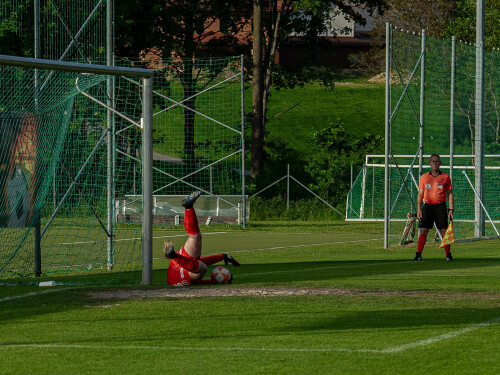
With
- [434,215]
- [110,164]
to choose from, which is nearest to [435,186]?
[434,215]

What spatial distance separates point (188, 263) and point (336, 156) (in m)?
28.1

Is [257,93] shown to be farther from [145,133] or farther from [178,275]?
[178,275]

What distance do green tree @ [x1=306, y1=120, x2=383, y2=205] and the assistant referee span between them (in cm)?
1903

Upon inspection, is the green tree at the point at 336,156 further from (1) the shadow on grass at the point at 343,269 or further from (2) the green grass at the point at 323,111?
(1) the shadow on grass at the point at 343,269

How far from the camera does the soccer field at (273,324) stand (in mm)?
7555

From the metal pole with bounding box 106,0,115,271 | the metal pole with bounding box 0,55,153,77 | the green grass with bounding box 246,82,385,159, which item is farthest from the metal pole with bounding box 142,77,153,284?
the green grass with bounding box 246,82,385,159

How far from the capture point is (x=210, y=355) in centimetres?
787

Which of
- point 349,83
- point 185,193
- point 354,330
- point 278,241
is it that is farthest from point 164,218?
point 349,83

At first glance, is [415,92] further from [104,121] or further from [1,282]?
[1,282]

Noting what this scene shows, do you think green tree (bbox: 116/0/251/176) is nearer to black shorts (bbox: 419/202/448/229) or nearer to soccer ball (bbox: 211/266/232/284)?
black shorts (bbox: 419/202/448/229)

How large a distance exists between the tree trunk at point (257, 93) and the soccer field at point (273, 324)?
23.0 m

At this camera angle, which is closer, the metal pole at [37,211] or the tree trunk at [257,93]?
the metal pole at [37,211]

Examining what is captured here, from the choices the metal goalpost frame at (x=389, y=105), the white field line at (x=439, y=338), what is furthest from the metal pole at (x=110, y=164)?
the white field line at (x=439, y=338)

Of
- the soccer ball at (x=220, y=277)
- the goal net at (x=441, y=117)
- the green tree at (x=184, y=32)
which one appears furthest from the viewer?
the green tree at (x=184, y=32)
